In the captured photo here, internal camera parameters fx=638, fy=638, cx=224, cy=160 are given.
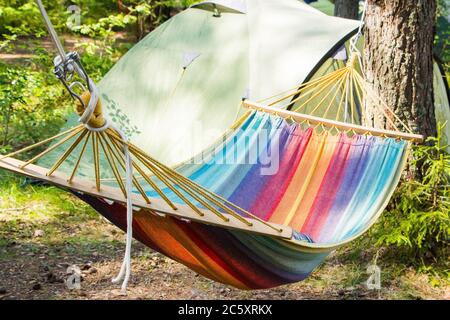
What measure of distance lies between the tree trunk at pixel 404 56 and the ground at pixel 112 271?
644 mm

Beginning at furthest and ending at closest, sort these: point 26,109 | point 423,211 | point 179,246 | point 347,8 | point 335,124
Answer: point 347,8, point 26,109, point 423,211, point 335,124, point 179,246

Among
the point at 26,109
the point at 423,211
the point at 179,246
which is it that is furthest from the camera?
the point at 26,109

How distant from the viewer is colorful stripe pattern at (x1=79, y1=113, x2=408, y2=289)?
1949 millimetres

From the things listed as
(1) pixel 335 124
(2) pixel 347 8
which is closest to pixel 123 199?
(1) pixel 335 124

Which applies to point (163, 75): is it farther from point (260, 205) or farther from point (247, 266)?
point (247, 266)

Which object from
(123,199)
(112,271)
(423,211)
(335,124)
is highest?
(335,124)

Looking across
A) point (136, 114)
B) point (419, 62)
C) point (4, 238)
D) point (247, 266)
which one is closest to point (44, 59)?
point (136, 114)

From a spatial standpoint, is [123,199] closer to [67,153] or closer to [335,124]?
[67,153]

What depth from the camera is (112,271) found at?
280 centimetres

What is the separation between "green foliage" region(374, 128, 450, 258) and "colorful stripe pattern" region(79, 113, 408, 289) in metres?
0.35

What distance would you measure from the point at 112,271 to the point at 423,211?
1.38 metres

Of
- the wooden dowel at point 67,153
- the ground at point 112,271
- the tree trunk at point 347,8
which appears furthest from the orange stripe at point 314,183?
the tree trunk at point 347,8

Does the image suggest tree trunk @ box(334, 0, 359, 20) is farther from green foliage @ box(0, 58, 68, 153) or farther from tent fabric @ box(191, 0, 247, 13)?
green foliage @ box(0, 58, 68, 153)
